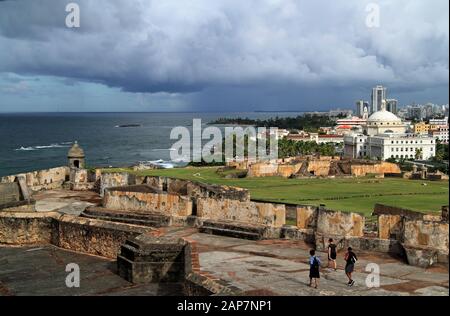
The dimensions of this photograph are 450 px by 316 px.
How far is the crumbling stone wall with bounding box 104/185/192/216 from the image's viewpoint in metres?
16.9

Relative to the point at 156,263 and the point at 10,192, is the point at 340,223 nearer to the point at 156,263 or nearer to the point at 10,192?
the point at 156,263

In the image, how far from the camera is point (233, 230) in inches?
591

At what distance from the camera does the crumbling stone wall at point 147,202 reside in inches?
666

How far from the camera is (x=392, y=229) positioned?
13.0 metres

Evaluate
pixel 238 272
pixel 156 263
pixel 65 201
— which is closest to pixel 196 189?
pixel 65 201

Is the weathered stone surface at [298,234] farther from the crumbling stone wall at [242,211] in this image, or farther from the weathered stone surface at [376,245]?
the weathered stone surface at [376,245]

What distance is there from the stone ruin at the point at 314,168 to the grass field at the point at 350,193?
4.39 meters

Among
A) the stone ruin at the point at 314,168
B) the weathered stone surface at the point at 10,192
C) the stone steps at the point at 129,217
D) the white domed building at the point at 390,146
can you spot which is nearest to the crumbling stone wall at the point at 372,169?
the stone ruin at the point at 314,168

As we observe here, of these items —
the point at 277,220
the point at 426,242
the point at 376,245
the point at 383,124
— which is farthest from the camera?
the point at 383,124

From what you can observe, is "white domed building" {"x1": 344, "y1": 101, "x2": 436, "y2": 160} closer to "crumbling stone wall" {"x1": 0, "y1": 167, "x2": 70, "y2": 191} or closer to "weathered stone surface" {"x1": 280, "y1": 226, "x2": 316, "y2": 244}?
"crumbling stone wall" {"x1": 0, "y1": 167, "x2": 70, "y2": 191}

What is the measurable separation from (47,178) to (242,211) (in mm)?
12967
